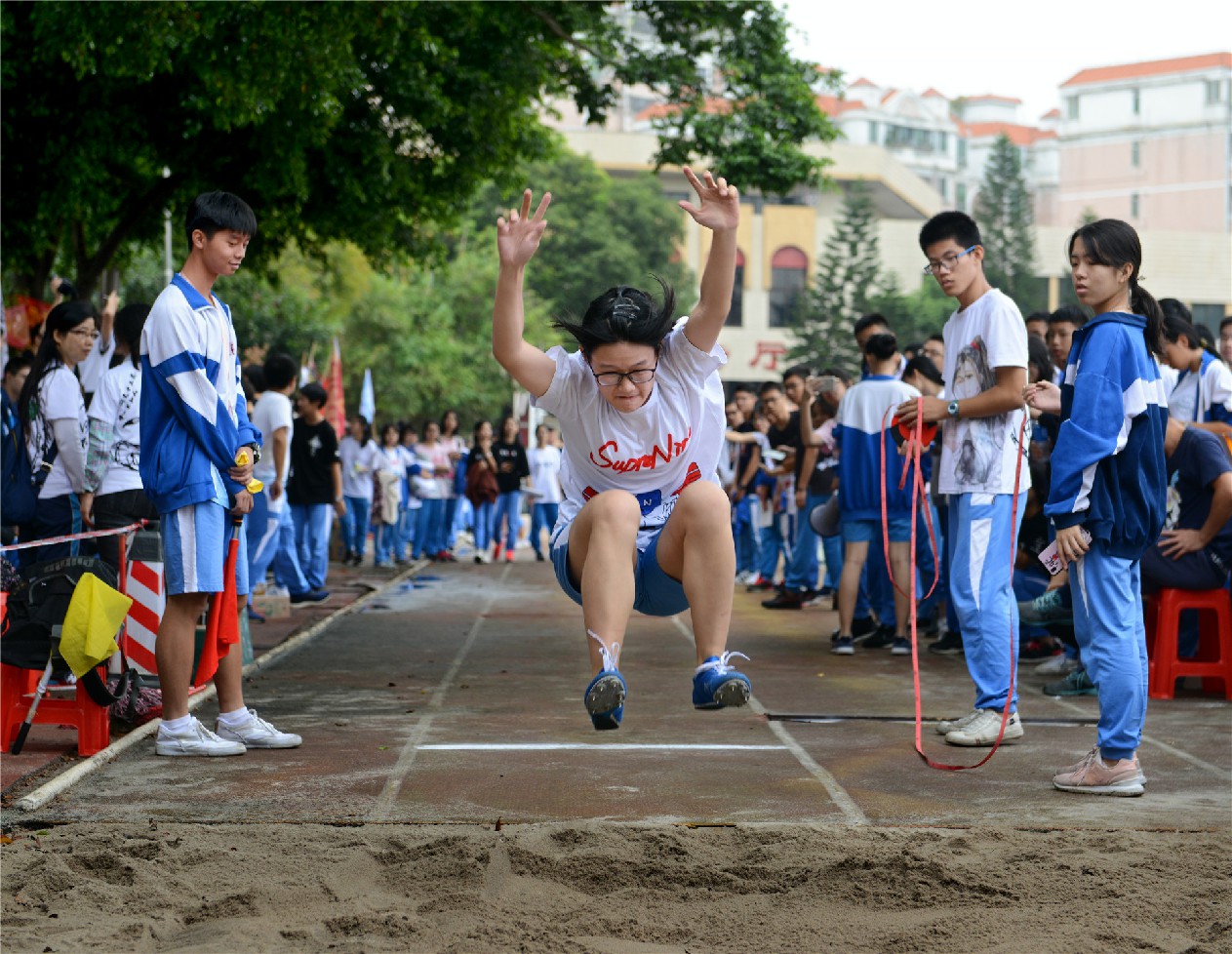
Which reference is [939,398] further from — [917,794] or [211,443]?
[211,443]

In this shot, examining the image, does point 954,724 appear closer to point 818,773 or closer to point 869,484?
point 818,773

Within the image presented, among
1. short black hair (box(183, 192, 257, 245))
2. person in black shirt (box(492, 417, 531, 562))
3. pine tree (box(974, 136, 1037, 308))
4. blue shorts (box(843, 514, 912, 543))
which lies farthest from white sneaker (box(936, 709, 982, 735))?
pine tree (box(974, 136, 1037, 308))

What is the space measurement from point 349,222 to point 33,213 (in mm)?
3283

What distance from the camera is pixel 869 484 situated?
9.77 m

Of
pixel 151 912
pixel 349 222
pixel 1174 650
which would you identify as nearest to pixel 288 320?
pixel 349 222

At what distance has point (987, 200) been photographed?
78.9 metres

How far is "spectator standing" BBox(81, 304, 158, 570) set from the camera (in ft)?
23.9

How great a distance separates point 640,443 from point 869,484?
4812 millimetres

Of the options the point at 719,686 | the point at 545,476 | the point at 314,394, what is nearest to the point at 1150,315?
the point at 719,686

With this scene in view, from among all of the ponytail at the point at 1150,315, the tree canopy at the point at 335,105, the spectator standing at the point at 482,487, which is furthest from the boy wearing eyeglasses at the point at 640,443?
the spectator standing at the point at 482,487

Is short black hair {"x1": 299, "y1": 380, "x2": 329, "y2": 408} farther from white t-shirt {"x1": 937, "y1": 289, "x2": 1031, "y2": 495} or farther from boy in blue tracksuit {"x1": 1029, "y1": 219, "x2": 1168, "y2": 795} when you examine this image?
boy in blue tracksuit {"x1": 1029, "y1": 219, "x2": 1168, "y2": 795}

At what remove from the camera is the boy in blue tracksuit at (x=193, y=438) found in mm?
6090

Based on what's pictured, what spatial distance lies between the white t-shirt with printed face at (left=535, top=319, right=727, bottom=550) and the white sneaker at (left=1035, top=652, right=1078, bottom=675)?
14.5ft

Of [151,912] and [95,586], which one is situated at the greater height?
[95,586]
